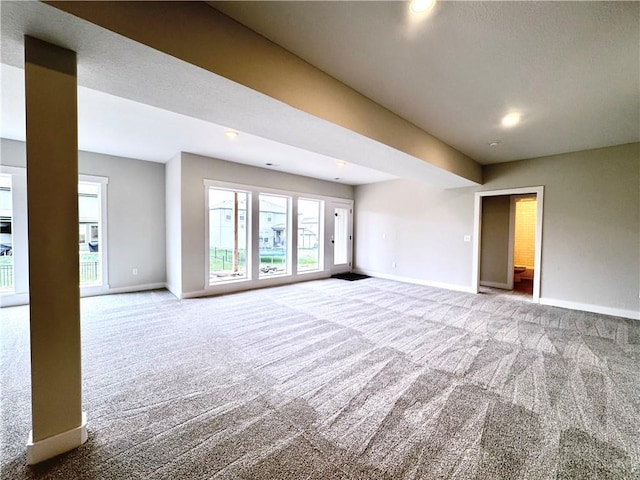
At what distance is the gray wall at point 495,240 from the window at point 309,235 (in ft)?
13.5

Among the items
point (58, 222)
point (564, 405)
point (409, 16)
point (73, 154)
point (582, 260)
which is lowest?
point (564, 405)

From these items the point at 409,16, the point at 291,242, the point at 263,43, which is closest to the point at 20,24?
the point at 263,43

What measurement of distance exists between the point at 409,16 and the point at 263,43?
1025 mm

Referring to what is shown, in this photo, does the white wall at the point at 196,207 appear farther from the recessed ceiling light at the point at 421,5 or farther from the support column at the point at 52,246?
the recessed ceiling light at the point at 421,5

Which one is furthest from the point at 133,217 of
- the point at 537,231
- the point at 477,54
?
the point at 537,231

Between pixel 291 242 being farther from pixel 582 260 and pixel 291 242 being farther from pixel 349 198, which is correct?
pixel 582 260

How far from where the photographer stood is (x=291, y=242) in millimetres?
6340

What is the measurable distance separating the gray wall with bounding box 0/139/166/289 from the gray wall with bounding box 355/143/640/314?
19.2 ft

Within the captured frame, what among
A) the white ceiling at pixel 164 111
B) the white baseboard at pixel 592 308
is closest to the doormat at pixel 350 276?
the white ceiling at pixel 164 111

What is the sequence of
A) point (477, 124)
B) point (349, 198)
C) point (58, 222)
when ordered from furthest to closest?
point (349, 198) < point (477, 124) < point (58, 222)

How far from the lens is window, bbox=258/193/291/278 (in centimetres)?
594

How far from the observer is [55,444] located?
1.49m

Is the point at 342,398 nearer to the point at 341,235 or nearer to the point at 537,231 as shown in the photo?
the point at 537,231

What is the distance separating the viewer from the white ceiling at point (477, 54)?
64.7 inches
